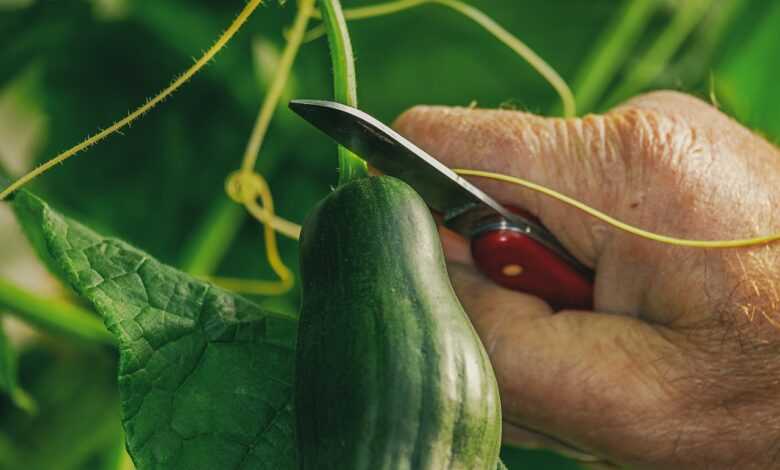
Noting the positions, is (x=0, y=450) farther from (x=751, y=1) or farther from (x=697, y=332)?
(x=751, y=1)

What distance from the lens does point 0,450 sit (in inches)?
71.2

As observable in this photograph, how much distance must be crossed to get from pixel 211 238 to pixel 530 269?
0.78 meters

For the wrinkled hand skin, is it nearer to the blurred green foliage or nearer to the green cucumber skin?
the green cucumber skin

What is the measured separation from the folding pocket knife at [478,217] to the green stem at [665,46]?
2.73 ft

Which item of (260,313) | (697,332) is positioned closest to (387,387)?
(260,313)

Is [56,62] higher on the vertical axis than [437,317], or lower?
lower

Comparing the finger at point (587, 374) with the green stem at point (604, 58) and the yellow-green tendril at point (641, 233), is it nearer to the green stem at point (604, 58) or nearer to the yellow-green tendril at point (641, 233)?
the yellow-green tendril at point (641, 233)

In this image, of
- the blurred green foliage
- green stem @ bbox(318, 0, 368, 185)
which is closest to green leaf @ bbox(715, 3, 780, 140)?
the blurred green foliage

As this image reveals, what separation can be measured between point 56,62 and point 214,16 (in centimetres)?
34

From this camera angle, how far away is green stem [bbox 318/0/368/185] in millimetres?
813

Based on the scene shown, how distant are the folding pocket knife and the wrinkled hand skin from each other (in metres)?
0.03

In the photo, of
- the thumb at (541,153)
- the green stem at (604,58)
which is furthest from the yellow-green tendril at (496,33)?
the green stem at (604,58)

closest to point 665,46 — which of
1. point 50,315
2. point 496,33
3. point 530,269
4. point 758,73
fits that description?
point 758,73

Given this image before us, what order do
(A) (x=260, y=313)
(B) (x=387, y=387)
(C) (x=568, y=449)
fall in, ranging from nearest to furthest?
(B) (x=387, y=387) < (A) (x=260, y=313) < (C) (x=568, y=449)
